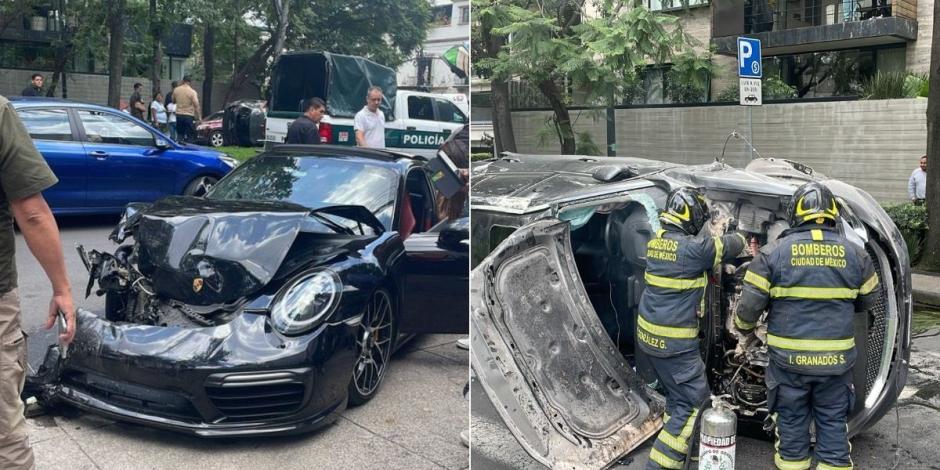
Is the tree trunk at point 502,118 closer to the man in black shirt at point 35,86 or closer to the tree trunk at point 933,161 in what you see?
the man in black shirt at point 35,86

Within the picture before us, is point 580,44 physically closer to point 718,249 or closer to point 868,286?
point 718,249

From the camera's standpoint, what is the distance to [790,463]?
263 centimetres

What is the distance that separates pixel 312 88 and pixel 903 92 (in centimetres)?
203

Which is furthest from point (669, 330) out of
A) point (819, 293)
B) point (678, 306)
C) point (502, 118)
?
point (502, 118)

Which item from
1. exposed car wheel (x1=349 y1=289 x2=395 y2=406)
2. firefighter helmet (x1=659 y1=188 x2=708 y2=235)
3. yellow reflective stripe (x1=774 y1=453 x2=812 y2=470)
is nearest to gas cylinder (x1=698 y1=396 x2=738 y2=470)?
yellow reflective stripe (x1=774 y1=453 x2=812 y2=470)

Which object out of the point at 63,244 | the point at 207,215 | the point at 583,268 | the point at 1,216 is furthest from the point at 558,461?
the point at 1,216

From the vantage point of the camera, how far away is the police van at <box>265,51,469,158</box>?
6.59ft

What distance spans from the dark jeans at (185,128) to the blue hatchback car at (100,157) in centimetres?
3

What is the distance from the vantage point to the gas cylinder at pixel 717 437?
2.28 m

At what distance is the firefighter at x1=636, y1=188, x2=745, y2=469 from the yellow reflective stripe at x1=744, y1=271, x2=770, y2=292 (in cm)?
8

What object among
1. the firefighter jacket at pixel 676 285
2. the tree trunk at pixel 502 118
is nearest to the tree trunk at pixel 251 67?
the tree trunk at pixel 502 118

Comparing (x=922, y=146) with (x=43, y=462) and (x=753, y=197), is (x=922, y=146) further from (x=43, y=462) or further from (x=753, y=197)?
(x=43, y=462)

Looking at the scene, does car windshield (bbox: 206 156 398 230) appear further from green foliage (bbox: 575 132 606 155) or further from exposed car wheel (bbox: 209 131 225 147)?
green foliage (bbox: 575 132 606 155)

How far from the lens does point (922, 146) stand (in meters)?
2.70
